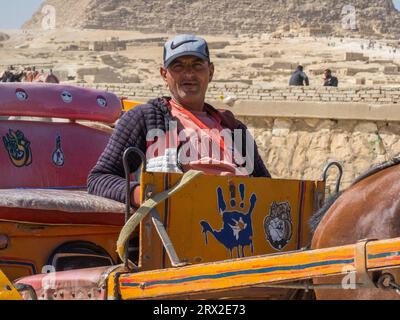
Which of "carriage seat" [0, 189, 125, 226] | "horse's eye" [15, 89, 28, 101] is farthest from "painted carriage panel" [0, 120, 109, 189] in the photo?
"carriage seat" [0, 189, 125, 226]

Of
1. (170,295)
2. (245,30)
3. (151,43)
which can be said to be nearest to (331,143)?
(170,295)

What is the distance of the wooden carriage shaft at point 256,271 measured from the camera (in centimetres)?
352

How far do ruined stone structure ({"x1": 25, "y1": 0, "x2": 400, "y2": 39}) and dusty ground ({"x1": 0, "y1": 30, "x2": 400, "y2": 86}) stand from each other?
66.4 meters

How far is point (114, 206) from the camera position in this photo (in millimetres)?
4750

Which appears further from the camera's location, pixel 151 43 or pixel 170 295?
pixel 151 43

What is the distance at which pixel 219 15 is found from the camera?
563 feet

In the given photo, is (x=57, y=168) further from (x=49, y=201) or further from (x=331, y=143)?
(x=331, y=143)

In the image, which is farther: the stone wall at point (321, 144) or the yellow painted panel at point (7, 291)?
the stone wall at point (321, 144)

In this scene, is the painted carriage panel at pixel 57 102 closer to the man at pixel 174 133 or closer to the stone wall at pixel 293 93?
the man at pixel 174 133

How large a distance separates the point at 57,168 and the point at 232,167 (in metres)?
1.35

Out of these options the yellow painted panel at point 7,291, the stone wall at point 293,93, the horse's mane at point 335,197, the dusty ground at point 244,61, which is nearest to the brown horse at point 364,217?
the horse's mane at point 335,197

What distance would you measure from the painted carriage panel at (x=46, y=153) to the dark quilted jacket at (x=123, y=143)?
40.6 inches

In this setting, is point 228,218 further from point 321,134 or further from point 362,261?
point 321,134
